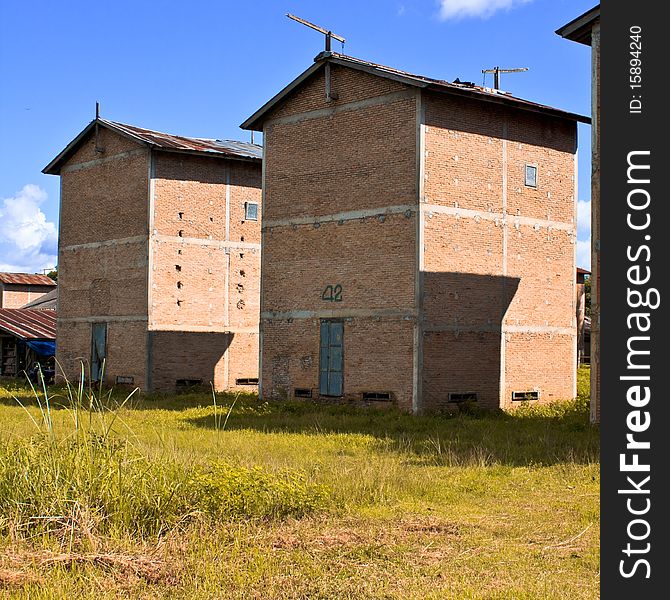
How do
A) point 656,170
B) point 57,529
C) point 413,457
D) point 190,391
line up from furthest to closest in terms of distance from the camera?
point 190,391, point 413,457, point 57,529, point 656,170

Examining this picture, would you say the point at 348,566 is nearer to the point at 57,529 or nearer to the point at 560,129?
the point at 57,529

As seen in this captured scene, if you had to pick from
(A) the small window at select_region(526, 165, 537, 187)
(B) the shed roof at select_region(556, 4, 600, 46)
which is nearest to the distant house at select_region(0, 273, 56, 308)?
(A) the small window at select_region(526, 165, 537, 187)

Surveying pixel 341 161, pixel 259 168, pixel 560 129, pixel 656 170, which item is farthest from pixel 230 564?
pixel 259 168

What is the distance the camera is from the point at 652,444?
220 inches

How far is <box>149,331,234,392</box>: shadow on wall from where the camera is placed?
28984 millimetres

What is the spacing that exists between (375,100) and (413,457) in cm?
1075

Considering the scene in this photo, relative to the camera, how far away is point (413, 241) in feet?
71.7

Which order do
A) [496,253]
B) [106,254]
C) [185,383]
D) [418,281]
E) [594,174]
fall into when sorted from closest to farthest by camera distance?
[594,174], [418,281], [496,253], [185,383], [106,254]

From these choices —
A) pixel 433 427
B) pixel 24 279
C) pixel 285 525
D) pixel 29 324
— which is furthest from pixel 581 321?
pixel 285 525

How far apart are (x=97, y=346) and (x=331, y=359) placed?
10.7 m

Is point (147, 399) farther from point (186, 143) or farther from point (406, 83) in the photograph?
point (406, 83)

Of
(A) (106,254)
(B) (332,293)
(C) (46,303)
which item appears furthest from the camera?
(C) (46,303)

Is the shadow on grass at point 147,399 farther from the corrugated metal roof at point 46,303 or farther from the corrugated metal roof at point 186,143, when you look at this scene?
the corrugated metal roof at point 46,303

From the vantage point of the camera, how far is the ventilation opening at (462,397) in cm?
2217
